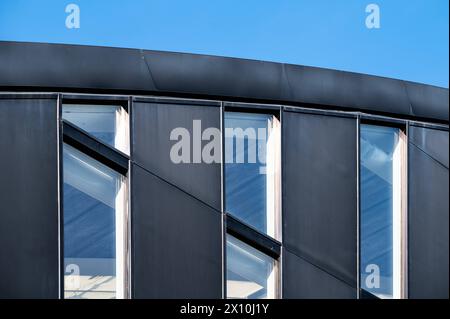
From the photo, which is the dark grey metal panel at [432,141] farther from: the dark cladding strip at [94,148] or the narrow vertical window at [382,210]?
the dark cladding strip at [94,148]

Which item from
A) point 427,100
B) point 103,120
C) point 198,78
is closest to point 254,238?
point 198,78

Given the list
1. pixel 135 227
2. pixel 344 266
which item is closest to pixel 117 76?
pixel 135 227

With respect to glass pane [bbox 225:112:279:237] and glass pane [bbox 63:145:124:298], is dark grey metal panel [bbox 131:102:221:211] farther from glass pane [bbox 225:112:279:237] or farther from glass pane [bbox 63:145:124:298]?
glass pane [bbox 63:145:124:298]

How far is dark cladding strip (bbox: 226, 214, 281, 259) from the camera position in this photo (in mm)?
9773

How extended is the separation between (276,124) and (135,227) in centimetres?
280

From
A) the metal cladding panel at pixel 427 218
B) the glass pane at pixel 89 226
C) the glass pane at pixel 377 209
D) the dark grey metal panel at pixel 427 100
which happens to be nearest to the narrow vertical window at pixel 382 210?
the glass pane at pixel 377 209

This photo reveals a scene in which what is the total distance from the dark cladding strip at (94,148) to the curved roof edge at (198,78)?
0.64 metres

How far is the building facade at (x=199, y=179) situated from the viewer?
891 cm

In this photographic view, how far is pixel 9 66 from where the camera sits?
29.3 feet

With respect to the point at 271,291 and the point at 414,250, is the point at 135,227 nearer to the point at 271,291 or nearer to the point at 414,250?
the point at 271,291

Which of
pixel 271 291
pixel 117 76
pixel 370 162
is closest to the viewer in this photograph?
pixel 117 76

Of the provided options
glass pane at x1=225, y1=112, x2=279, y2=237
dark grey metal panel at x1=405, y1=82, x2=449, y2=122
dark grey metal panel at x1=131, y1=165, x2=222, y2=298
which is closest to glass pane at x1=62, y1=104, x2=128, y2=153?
dark grey metal panel at x1=131, y1=165, x2=222, y2=298

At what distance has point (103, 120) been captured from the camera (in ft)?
30.7

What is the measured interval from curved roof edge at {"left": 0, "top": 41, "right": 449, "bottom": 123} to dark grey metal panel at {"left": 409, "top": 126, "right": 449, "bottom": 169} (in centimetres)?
29
